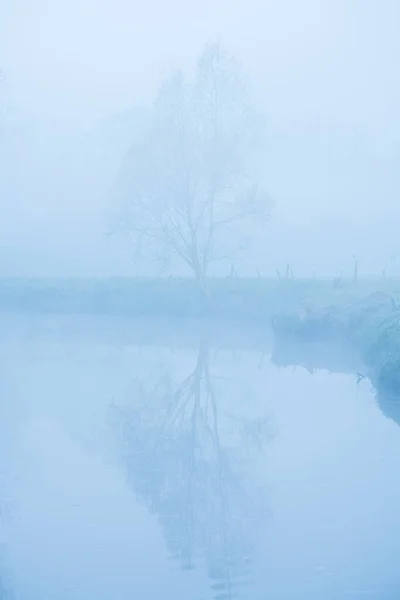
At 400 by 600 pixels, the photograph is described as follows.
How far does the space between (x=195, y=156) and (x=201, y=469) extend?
25.0m

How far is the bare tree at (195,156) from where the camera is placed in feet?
127

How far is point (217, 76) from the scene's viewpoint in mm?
39281

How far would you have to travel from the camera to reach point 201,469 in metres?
15.3

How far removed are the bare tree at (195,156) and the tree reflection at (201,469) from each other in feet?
50.7

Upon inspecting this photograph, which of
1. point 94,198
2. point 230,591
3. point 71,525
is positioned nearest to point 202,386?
point 71,525

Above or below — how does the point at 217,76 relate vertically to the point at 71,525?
above

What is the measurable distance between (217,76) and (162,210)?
5.93 m

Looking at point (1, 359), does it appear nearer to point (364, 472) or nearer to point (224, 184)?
point (224, 184)

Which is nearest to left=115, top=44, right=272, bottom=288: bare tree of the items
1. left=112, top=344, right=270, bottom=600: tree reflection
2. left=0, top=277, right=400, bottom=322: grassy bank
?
left=0, top=277, right=400, bottom=322: grassy bank

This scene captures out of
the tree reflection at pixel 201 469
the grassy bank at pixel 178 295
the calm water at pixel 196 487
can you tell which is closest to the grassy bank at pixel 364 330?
the calm water at pixel 196 487

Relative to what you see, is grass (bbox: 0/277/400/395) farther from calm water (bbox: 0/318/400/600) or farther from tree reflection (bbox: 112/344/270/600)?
tree reflection (bbox: 112/344/270/600)

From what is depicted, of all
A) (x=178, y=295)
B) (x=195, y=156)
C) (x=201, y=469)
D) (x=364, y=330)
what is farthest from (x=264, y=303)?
(x=201, y=469)

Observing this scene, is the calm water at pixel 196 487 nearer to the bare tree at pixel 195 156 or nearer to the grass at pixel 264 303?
the grass at pixel 264 303

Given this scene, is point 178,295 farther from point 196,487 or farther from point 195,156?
point 196,487
